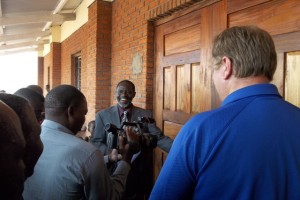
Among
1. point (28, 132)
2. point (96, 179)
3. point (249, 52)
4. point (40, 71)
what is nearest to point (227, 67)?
point (249, 52)

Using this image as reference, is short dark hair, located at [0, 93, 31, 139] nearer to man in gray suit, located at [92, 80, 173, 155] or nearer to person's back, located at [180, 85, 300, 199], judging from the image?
person's back, located at [180, 85, 300, 199]

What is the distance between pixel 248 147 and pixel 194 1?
7.29 ft

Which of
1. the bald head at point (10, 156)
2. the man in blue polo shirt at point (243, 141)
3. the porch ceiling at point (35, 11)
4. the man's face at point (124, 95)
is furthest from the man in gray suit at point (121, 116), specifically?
the porch ceiling at point (35, 11)

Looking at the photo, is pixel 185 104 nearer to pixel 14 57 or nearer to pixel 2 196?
pixel 2 196

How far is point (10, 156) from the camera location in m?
0.50

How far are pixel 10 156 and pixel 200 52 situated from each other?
2.53m

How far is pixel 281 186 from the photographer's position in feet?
3.12

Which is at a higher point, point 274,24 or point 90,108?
point 274,24

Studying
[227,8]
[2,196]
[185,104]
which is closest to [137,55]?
[185,104]

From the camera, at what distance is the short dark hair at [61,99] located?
1.55m

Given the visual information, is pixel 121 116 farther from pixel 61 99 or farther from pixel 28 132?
pixel 28 132

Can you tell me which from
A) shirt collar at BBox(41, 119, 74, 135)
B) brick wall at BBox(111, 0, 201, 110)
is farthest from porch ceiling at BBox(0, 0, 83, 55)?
shirt collar at BBox(41, 119, 74, 135)

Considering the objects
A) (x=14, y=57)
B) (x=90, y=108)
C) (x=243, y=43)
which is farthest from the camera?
(x=14, y=57)

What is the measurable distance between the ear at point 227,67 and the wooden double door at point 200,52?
1053mm
